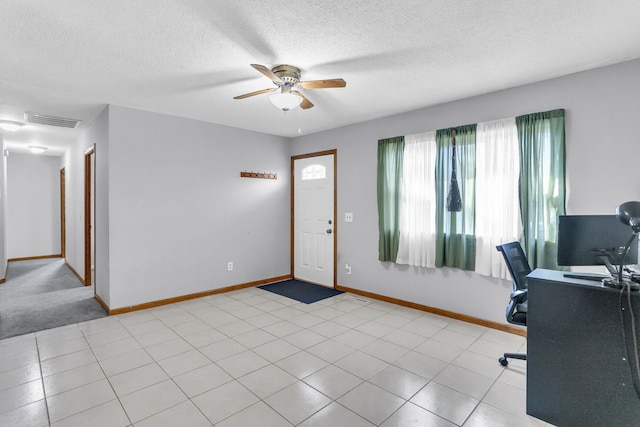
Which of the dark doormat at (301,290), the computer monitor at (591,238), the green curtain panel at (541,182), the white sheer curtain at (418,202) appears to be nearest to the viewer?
the computer monitor at (591,238)

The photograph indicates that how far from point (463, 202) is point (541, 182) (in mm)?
785

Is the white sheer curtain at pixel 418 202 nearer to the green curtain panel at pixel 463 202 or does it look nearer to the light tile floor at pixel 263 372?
the green curtain panel at pixel 463 202

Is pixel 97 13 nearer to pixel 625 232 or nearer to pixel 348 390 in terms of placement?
pixel 348 390

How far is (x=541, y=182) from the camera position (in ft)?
10.3

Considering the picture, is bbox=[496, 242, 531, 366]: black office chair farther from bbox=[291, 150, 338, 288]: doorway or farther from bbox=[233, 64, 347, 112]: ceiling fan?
bbox=[291, 150, 338, 288]: doorway

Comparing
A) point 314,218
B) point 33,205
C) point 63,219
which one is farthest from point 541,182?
point 33,205

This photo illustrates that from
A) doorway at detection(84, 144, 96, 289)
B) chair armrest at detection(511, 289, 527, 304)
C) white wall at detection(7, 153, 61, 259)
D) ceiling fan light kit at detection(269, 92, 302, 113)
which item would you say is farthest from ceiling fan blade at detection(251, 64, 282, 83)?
white wall at detection(7, 153, 61, 259)

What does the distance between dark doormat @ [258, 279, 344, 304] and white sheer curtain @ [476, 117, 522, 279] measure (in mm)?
2257

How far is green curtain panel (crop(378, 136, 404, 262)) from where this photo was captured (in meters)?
4.33

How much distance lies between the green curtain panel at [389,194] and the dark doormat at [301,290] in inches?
43.0

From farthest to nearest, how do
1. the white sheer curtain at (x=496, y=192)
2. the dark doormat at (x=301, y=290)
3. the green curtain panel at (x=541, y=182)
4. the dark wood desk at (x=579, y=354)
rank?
the dark doormat at (x=301, y=290)
the white sheer curtain at (x=496, y=192)
the green curtain panel at (x=541, y=182)
the dark wood desk at (x=579, y=354)

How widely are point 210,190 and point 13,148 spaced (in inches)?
215

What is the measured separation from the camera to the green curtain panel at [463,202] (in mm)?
3646

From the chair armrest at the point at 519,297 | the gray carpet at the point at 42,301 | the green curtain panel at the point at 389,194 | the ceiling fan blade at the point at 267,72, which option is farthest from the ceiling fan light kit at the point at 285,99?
the gray carpet at the point at 42,301
